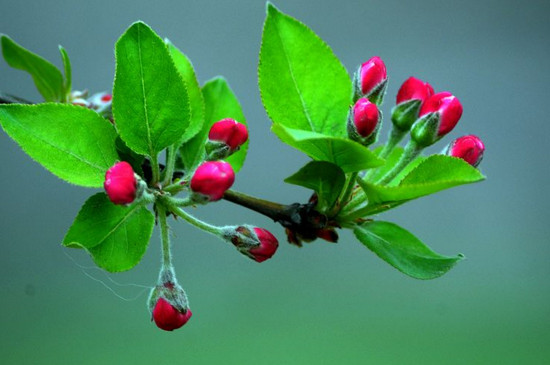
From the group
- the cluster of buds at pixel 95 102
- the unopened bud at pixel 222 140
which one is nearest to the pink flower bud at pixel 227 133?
the unopened bud at pixel 222 140

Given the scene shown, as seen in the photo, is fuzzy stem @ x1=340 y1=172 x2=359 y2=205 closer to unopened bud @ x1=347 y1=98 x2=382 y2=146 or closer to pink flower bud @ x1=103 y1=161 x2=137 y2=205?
unopened bud @ x1=347 y1=98 x2=382 y2=146

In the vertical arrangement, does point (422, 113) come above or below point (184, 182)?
above

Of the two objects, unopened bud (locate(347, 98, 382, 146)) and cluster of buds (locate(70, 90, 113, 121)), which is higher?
unopened bud (locate(347, 98, 382, 146))

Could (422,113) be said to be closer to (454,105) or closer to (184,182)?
(454,105)

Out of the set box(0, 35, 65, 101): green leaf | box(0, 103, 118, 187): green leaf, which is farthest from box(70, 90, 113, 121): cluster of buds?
box(0, 103, 118, 187): green leaf

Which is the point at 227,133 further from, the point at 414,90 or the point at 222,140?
the point at 414,90

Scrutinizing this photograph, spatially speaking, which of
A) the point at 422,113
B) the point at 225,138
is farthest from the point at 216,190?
the point at 422,113
